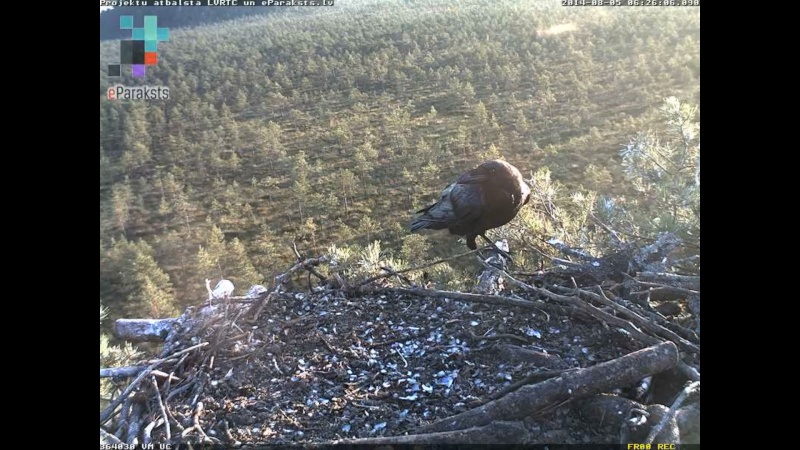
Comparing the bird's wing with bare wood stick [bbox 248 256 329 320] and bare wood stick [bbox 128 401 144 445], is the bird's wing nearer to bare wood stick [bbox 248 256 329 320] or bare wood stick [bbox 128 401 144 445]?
bare wood stick [bbox 248 256 329 320]

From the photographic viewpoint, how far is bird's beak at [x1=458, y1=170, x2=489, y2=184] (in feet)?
8.80

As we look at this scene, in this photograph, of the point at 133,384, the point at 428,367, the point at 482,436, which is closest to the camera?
the point at 482,436

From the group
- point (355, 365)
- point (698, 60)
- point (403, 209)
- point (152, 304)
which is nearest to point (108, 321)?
point (152, 304)

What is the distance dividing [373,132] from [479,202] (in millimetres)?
662

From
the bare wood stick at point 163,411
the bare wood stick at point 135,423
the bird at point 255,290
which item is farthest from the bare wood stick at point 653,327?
the bare wood stick at point 135,423

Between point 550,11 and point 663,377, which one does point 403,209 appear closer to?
point 550,11

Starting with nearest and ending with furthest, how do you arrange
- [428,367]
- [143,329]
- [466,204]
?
1. [428,367]
2. [143,329]
3. [466,204]

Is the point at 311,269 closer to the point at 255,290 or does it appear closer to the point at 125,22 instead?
the point at 255,290

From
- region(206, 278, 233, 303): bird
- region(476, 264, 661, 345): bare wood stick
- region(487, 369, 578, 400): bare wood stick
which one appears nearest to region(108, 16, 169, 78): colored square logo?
region(206, 278, 233, 303): bird

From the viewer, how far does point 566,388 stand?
2.25m

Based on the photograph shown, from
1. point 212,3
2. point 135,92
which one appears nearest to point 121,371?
point 135,92

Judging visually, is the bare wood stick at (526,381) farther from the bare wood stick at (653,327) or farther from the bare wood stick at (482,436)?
the bare wood stick at (653,327)

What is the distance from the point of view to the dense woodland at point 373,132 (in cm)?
264
